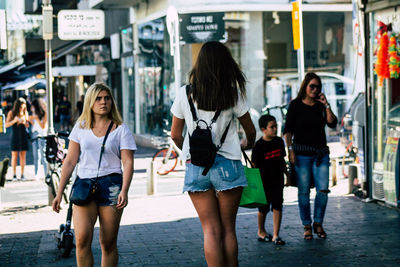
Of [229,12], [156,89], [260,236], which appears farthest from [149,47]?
[260,236]

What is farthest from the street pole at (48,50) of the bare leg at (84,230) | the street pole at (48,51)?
the bare leg at (84,230)

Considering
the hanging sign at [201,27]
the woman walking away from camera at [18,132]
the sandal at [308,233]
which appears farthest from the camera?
the hanging sign at [201,27]

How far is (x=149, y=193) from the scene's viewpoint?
12438 mm

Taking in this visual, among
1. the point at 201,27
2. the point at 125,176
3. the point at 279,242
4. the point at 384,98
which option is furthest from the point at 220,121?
the point at 201,27

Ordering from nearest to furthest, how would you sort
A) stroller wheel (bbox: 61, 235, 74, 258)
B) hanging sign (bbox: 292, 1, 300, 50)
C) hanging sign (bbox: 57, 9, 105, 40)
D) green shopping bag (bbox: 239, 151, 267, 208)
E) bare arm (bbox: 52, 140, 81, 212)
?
green shopping bag (bbox: 239, 151, 267, 208) < bare arm (bbox: 52, 140, 81, 212) < stroller wheel (bbox: 61, 235, 74, 258) < hanging sign (bbox: 292, 1, 300, 50) < hanging sign (bbox: 57, 9, 105, 40)

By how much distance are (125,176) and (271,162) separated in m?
2.45

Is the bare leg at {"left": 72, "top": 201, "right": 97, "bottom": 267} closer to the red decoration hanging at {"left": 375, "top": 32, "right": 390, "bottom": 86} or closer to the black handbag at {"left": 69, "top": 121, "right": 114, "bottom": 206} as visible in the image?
the black handbag at {"left": 69, "top": 121, "right": 114, "bottom": 206}

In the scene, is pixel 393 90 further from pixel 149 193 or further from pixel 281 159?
pixel 149 193

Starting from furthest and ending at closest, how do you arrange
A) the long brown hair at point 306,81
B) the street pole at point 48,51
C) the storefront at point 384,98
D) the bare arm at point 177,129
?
the street pole at point 48,51, the storefront at point 384,98, the long brown hair at point 306,81, the bare arm at point 177,129

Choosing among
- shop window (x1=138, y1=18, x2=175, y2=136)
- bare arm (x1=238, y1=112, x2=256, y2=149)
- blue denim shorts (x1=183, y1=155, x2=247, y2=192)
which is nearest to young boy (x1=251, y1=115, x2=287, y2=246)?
bare arm (x1=238, y1=112, x2=256, y2=149)

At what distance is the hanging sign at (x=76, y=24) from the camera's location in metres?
12.6

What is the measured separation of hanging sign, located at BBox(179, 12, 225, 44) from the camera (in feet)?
69.7

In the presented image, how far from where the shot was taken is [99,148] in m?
5.67

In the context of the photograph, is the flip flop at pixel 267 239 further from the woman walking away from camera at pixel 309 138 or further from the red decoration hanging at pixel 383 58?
the red decoration hanging at pixel 383 58
